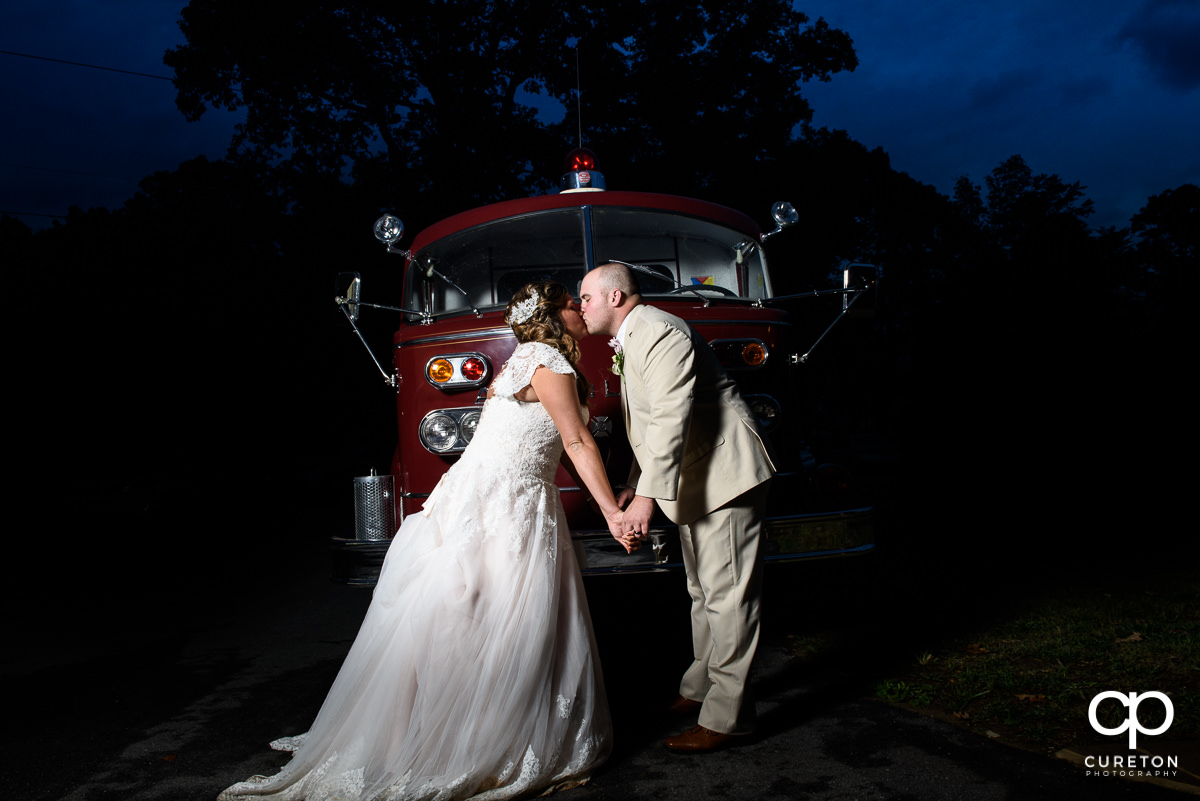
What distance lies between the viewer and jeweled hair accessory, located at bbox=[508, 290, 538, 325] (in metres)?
3.56

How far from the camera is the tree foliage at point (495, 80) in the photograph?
64.6 feet

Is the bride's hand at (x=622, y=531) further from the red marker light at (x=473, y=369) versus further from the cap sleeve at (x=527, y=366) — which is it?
the red marker light at (x=473, y=369)

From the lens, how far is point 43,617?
271 inches

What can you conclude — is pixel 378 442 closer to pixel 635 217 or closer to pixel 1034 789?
pixel 635 217

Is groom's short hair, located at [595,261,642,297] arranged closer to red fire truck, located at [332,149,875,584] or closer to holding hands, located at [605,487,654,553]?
holding hands, located at [605,487,654,553]

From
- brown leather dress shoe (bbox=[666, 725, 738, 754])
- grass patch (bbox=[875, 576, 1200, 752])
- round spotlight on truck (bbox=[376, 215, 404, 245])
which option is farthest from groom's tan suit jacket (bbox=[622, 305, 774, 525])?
round spotlight on truck (bbox=[376, 215, 404, 245])

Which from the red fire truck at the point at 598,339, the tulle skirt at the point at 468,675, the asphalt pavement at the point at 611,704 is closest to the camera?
the tulle skirt at the point at 468,675

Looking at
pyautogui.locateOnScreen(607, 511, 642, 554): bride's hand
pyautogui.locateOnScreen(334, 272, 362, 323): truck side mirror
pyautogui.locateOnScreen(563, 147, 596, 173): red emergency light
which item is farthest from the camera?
pyautogui.locateOnScreen(563, 147, 596, 173): red emergency light

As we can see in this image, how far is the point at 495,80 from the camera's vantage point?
20969mm

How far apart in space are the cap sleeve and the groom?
0.91ft

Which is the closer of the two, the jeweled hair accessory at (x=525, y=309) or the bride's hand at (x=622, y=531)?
the bride's hand at (x=622, y=531)

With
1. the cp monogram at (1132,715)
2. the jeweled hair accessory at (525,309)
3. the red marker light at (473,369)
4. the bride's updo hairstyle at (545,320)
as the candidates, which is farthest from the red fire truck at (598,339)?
the cp monogram at (1132,715)

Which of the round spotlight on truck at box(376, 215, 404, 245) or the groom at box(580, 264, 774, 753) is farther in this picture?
the round spotlight on truck at box(376, 215, 404, 245)

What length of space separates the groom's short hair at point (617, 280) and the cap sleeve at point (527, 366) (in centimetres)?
36
